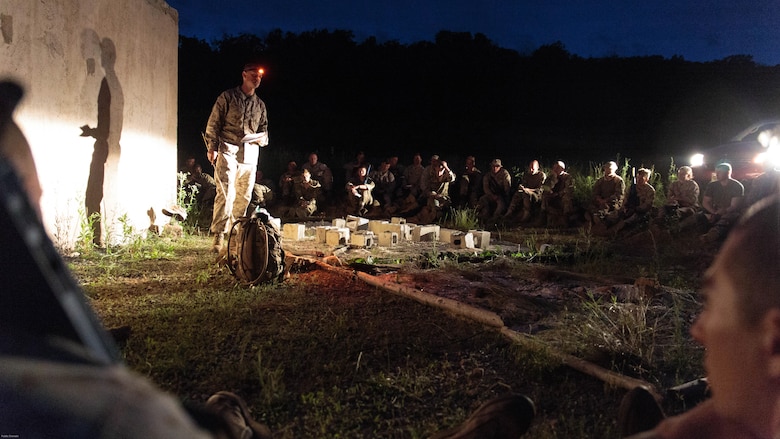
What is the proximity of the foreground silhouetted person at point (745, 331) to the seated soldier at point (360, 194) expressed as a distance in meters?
12.4

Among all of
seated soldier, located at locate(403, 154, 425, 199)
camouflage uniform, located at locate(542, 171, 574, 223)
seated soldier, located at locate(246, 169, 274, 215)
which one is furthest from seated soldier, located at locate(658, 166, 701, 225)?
seated soldier, located at locate(246, 169, 274, 215)

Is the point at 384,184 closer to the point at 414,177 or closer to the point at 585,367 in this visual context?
the point at 414,177

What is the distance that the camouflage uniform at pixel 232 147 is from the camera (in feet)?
24.3

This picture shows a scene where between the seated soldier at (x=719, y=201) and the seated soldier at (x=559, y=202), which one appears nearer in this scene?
the seated soldier at (x=719, y=201)

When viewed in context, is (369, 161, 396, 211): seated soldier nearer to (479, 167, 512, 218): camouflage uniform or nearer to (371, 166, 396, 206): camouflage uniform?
(371, 166, 396, 206): camouflage uniform

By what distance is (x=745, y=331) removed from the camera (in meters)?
1.13

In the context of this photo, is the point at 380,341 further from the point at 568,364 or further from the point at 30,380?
the point at 30,380

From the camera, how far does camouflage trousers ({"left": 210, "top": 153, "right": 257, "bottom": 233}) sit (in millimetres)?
7523

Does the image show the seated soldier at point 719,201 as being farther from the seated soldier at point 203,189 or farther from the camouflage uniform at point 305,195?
the seated soldier at point 203,189

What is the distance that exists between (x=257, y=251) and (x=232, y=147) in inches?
93.6

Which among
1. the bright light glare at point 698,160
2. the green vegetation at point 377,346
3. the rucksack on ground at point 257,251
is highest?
the bright light glare at point 698,160

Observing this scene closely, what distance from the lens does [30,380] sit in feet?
2.56

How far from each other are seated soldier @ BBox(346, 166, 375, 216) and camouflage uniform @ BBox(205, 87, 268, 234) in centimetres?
593

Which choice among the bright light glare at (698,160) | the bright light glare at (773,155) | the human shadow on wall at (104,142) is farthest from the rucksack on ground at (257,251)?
the bright light glare at (698,160)
